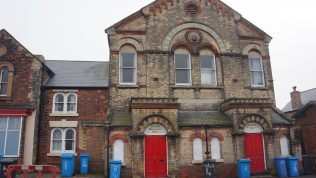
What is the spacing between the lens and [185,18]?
67.0 ft

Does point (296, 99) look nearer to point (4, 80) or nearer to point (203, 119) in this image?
point (203, 119)

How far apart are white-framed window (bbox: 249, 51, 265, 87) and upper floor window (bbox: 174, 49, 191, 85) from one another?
14.7 ft

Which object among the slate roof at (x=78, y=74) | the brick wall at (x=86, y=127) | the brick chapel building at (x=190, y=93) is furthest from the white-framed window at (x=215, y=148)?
the slate roof at (x=78, y=74)

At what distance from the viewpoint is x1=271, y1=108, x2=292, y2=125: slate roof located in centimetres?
1855

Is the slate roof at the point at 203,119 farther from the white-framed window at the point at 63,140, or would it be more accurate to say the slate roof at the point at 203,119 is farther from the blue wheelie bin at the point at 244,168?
the white-framed window at the point at 63,140

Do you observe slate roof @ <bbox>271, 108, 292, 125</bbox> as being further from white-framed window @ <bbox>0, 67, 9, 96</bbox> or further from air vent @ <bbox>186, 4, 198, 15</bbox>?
white-framed window @ <bbox>0, 67, 9, 96</bbox>

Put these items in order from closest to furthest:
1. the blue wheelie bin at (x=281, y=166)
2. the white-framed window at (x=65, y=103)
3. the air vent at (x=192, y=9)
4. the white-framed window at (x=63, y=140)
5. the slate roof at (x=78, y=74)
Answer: the blue wheelie bin at (x=281, y=166) → the white-framed window at (x=63, y=140) → the white-framed window at (x=65, y=103) → the slate roof at (x=78, y=74) → the air vent at (x=192, y=9)

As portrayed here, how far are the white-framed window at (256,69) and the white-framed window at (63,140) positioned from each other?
1240 centimetres

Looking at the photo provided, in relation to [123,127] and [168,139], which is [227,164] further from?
[123,127]

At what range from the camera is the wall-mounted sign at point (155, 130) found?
16.9 m

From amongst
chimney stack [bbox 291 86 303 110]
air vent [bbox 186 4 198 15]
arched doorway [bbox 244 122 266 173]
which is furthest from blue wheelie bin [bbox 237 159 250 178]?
chimney stack [bbox 291 86 303 110]

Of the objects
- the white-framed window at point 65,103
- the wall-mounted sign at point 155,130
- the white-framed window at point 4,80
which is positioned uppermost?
the white-framed window at point 4,80

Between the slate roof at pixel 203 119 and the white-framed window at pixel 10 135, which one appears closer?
the white-framed window at pixel 10 135

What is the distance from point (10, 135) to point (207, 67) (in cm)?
1287
